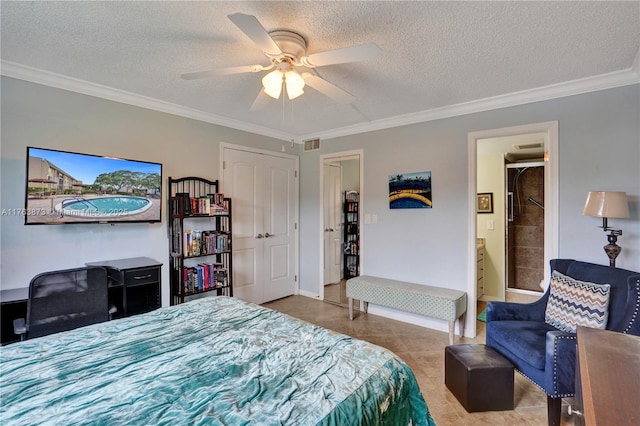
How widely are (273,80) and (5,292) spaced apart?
2.59 m

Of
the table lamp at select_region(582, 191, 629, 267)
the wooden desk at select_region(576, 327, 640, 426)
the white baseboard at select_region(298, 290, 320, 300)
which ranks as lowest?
the white baseboard at select_region(298, 290, 320, 300)

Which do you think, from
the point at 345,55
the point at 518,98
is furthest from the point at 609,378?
the point at 518,98

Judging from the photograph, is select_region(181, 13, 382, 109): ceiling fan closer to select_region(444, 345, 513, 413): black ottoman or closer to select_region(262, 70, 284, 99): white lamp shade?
select_region(262, 70, 284, 99): white lamp shade

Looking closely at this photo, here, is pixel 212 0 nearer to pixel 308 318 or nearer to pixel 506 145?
pixel 308 318

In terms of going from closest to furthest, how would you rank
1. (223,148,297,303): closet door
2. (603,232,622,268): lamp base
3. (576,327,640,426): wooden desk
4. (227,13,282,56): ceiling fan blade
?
1. (576,327,640,426): wooden desk
2. (227,13,282,56): ceiling fan blade
3. (603,232,622,268): lamp base
4. (223,148,297,303): closet door

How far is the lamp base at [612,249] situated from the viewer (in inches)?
93.5

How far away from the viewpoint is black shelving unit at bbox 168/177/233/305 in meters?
3.21

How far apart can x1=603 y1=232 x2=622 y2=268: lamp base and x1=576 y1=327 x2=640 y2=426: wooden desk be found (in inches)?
57.8

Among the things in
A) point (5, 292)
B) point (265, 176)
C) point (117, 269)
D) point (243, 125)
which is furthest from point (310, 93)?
point (5, 292)

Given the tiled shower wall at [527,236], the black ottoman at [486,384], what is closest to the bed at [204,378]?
the black ottoman at [486,384]

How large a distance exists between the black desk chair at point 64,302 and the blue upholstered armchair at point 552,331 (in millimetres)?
2905

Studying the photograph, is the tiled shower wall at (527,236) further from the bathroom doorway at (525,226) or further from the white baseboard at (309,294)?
the white baseboard at (309,294)

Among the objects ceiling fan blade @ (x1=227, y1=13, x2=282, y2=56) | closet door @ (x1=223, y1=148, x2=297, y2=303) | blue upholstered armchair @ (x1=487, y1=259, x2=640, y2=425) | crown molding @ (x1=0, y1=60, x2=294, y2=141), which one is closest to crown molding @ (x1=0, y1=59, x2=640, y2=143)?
crown molding @ (x1=0, y1=60, x2=294, y2=141)

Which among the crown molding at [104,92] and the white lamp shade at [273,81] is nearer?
the white lamp shade at [273,81]
